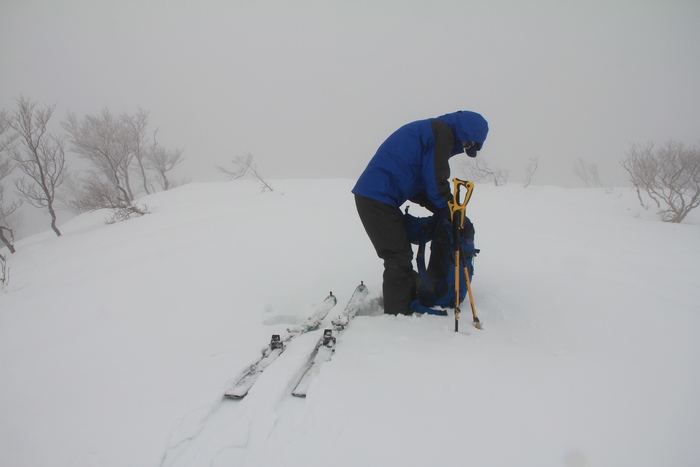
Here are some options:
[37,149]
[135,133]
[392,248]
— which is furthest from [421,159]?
[135,133]

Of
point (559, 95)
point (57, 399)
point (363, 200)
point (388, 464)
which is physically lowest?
point (57, 399)

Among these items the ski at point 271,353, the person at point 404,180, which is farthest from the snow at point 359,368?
the person at point 404,180

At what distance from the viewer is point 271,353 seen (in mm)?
2123

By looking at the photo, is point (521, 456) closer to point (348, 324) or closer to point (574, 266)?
point (348, 324)

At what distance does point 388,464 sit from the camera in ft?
4.04

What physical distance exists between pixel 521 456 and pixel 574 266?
332 cm

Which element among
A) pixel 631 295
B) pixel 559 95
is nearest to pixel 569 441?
pixel 631 295

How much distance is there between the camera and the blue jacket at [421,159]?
8.11 feet

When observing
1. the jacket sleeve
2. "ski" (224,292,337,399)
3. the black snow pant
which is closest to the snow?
"ski" (224,292,337,399)

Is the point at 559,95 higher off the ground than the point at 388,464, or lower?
higher

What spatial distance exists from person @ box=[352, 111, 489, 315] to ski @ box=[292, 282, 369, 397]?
33cm

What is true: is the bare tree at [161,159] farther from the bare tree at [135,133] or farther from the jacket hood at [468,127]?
the jacket hood at [468,127]

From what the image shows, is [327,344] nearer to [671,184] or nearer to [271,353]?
→ [271,353]

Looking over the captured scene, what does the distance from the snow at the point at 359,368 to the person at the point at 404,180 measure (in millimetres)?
477
